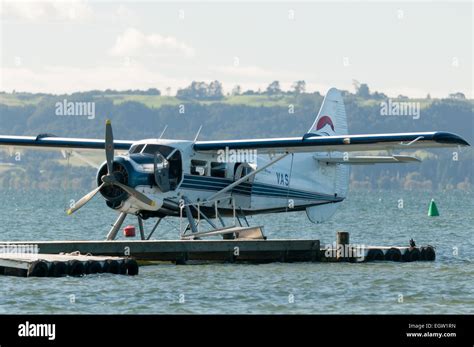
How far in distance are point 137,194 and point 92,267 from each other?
3.51 meters

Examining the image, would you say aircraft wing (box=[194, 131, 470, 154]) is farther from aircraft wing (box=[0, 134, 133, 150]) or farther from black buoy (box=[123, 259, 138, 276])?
black buoy (box=[123, 259, 138, 276])

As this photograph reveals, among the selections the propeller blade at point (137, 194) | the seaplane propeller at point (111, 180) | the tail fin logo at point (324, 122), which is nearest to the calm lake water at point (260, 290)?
the propeller blade at point (137, 194)

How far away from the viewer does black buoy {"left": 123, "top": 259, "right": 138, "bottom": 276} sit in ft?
88.5

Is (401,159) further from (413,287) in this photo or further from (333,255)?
(413,287)

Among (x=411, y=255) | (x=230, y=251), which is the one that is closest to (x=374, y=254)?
(x=411, y=255)

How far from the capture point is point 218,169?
32.1m

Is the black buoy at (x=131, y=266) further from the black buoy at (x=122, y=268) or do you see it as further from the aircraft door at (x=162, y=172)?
the aircraft door at (x=162, y=172)

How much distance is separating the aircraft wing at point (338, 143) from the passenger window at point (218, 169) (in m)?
0.61

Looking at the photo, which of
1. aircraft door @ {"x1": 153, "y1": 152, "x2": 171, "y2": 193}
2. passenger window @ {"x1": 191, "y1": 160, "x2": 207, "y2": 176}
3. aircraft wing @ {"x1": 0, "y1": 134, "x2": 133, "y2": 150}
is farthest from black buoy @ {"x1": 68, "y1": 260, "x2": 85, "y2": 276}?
aircraft wing @ {"x1": 0, "y1": 134, "x2": 133, "y2": 150}

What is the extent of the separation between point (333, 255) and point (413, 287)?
5.43m

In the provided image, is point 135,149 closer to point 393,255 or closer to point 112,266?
point 112,266

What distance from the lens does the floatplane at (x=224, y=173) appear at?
1168 inches
